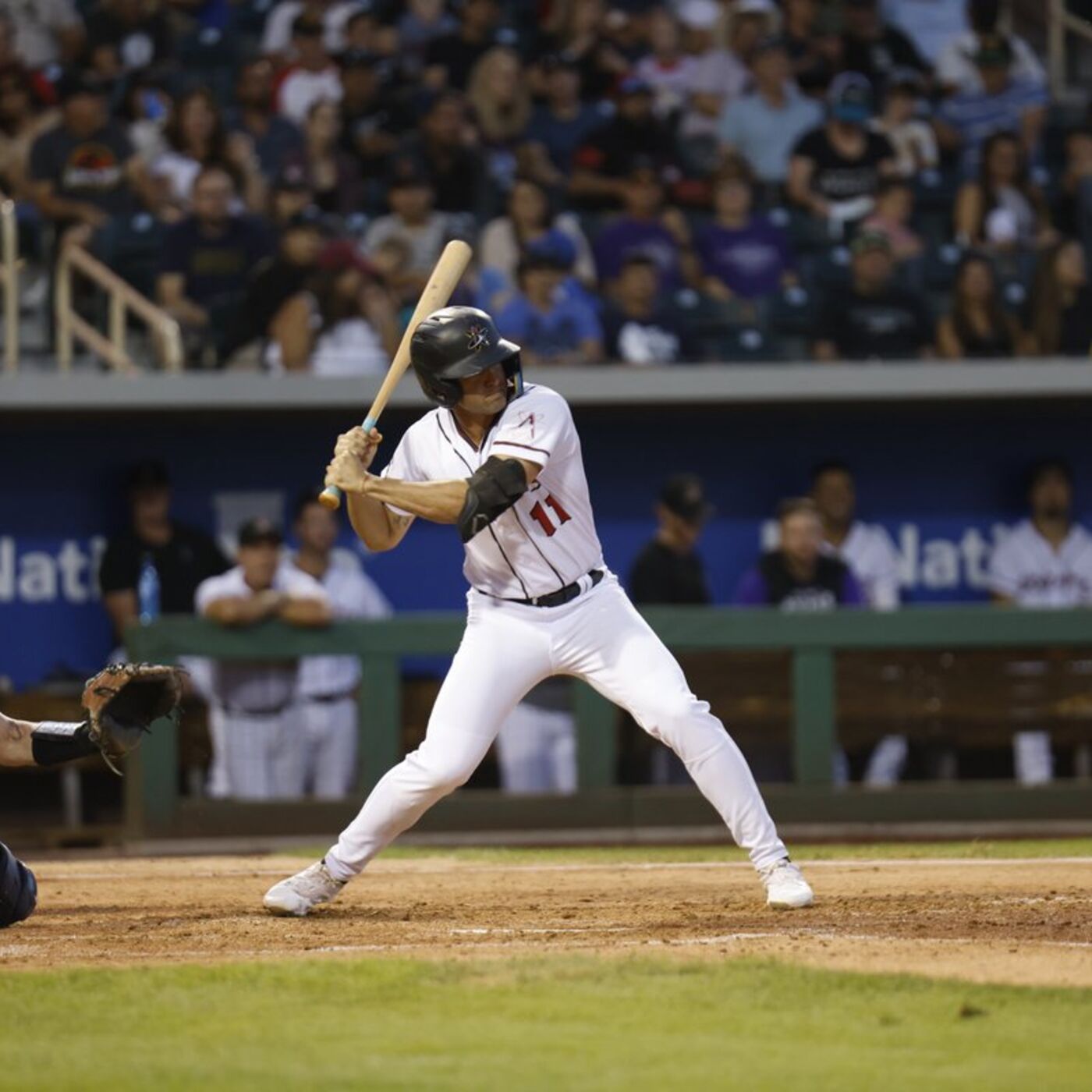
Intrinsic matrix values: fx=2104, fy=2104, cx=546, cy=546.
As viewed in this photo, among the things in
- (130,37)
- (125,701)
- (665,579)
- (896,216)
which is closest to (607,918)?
(125,701)

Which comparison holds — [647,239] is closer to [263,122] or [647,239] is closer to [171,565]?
[263,122]

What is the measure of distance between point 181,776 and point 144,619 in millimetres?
818

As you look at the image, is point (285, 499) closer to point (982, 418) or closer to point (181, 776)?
point (181, 776)

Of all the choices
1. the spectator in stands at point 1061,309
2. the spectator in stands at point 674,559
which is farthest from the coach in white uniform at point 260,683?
the spectator in stands at point 1061,309

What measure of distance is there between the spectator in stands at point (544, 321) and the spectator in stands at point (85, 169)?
2.25 meters

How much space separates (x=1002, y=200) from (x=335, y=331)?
4325 mm

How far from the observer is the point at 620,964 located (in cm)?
513

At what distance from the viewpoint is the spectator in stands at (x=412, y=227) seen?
39.4ft

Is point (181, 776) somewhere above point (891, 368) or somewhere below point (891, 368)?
below

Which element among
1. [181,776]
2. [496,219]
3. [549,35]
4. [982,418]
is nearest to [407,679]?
[181,776]

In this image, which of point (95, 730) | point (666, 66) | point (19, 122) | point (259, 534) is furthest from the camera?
point (666, 66)

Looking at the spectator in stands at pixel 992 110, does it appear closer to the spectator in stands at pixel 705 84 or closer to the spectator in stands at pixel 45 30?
the spectator in stands at pixel 705 84

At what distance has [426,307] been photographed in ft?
22.0

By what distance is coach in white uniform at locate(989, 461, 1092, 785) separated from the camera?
11.8 metres
